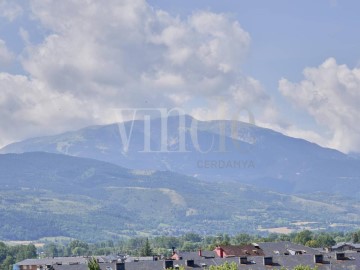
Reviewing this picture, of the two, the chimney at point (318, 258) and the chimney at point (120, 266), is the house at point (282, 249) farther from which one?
the chimney at point (120, 266)

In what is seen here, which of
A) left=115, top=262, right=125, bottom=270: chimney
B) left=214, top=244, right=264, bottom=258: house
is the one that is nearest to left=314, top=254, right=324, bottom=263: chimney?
left=214, top=244, right=264, bottom=258: house

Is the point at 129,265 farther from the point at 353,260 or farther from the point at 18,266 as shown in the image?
the point at 18,266

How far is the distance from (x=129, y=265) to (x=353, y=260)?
2849 cm

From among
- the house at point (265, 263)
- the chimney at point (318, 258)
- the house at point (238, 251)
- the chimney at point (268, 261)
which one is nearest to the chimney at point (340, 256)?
the house at point (265, 263)

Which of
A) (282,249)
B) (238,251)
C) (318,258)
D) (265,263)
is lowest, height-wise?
(265,263)

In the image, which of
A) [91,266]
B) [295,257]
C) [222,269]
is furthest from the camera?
[295,257]

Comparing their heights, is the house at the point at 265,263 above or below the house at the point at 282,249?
below

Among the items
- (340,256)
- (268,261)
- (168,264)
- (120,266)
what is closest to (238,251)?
(340,256)

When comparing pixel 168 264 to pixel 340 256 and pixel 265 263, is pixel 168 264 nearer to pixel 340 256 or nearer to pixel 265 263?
pixel 265 263

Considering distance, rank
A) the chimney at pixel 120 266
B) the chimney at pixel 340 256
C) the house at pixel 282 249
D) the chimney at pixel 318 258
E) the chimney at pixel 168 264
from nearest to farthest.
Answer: the chimney at pixel 318 258 → the chimney at pixel 168 264 → the chimney at pixel 340 256 → the chimney at pixel 120 266 → the house at pixel 282 249

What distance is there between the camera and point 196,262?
117 meters

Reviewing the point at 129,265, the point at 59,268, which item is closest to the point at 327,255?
the point at 129,265

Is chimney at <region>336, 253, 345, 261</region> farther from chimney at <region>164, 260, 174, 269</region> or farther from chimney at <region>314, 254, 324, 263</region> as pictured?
chimney at <region>164, 260, 174, 269</region>

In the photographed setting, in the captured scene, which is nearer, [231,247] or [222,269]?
[222,269]
